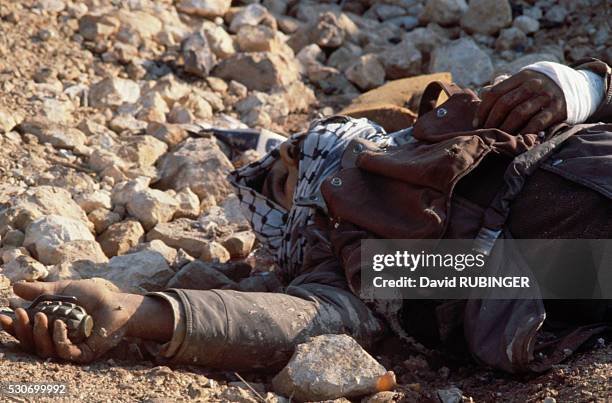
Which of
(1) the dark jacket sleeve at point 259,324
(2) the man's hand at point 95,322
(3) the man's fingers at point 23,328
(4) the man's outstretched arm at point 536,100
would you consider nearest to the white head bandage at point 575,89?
(4) the man's outstretched arm at point 536,100

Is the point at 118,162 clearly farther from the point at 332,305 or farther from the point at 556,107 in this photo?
the point at 556,107

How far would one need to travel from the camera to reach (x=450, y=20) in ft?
19.2

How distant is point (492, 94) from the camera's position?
2.96 meters

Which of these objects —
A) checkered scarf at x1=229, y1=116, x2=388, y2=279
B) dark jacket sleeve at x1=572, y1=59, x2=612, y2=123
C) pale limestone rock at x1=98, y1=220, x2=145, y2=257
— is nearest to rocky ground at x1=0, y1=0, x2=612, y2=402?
pale limestone rock at x1=98, y1=220, x2=145, y2=257

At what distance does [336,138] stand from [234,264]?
1.91 feet

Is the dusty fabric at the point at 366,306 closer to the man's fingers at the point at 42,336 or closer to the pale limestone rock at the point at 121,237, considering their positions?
the man's fingers at the point at 42,336

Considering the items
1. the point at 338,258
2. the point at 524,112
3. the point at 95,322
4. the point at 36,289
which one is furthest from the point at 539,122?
the point at 36,289

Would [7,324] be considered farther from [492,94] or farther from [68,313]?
[492,94]

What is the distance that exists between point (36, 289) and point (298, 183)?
3.63 ft

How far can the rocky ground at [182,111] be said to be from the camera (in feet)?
8.50

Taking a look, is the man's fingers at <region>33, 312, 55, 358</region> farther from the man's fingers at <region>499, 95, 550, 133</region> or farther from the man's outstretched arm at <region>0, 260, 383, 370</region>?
the man's fingers at <region>499, 95, 550, 133</region>

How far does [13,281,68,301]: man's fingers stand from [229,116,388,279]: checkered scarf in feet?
2.99

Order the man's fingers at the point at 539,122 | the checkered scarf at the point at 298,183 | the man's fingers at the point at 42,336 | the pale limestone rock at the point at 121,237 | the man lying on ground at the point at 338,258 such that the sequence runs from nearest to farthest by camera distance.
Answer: the man's fingers at the point at 42,336
the man lying on ground at the point at 338,258
the man's fingers at the point at 539,122
the checkered scarf at the point at 298,183
the pale limestone rock at the point at 121,237

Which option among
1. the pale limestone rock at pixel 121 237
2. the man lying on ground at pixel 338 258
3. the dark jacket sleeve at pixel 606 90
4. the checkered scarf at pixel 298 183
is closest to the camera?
the man lying on ground at pixel 338 258
